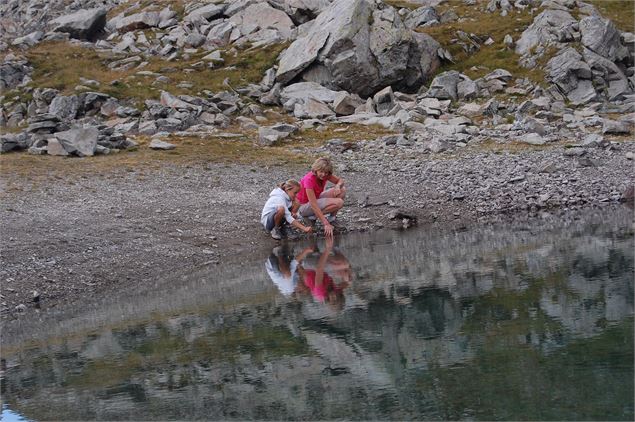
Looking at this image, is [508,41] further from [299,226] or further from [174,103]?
[299,226]

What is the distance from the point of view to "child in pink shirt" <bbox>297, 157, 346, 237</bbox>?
86.8 feet

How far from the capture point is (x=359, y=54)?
52812 millimetres

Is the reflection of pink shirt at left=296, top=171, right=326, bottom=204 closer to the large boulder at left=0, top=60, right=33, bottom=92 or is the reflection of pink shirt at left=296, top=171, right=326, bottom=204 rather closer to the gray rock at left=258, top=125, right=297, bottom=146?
the gray rock at left=258, top=125, right=297, bottom=146

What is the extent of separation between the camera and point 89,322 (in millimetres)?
18812

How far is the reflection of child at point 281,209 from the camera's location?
1065 inches

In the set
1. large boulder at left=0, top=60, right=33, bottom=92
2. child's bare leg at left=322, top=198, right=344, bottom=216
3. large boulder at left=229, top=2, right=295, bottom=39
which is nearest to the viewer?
child's bare leg at left=322, top=198, right=344, bottom=216

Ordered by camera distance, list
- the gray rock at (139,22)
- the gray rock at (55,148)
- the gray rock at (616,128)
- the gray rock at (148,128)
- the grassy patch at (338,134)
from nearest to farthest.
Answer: the gray rock at (55,148), the gray rock at (616,128), the grassy patch at (338,134), the gray rock at (148,128), the gray rock at (139,22)

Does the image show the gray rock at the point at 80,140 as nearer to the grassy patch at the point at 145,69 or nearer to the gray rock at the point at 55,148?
the gray rock at the point at 55,148

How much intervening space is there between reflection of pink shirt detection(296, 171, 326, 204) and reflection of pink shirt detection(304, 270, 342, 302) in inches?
210

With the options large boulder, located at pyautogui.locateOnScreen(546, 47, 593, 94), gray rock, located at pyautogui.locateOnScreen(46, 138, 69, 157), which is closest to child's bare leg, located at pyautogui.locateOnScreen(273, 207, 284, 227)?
gray rock, located at pyautogui.locateOnScreen(46, 138, 69, 157)

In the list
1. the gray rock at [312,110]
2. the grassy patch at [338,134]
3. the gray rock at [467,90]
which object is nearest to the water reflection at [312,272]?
the grassy patch at [338,134]

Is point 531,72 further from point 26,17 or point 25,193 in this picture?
point 26,17

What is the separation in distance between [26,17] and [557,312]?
289 ft

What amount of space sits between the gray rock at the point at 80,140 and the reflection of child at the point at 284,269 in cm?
1407
